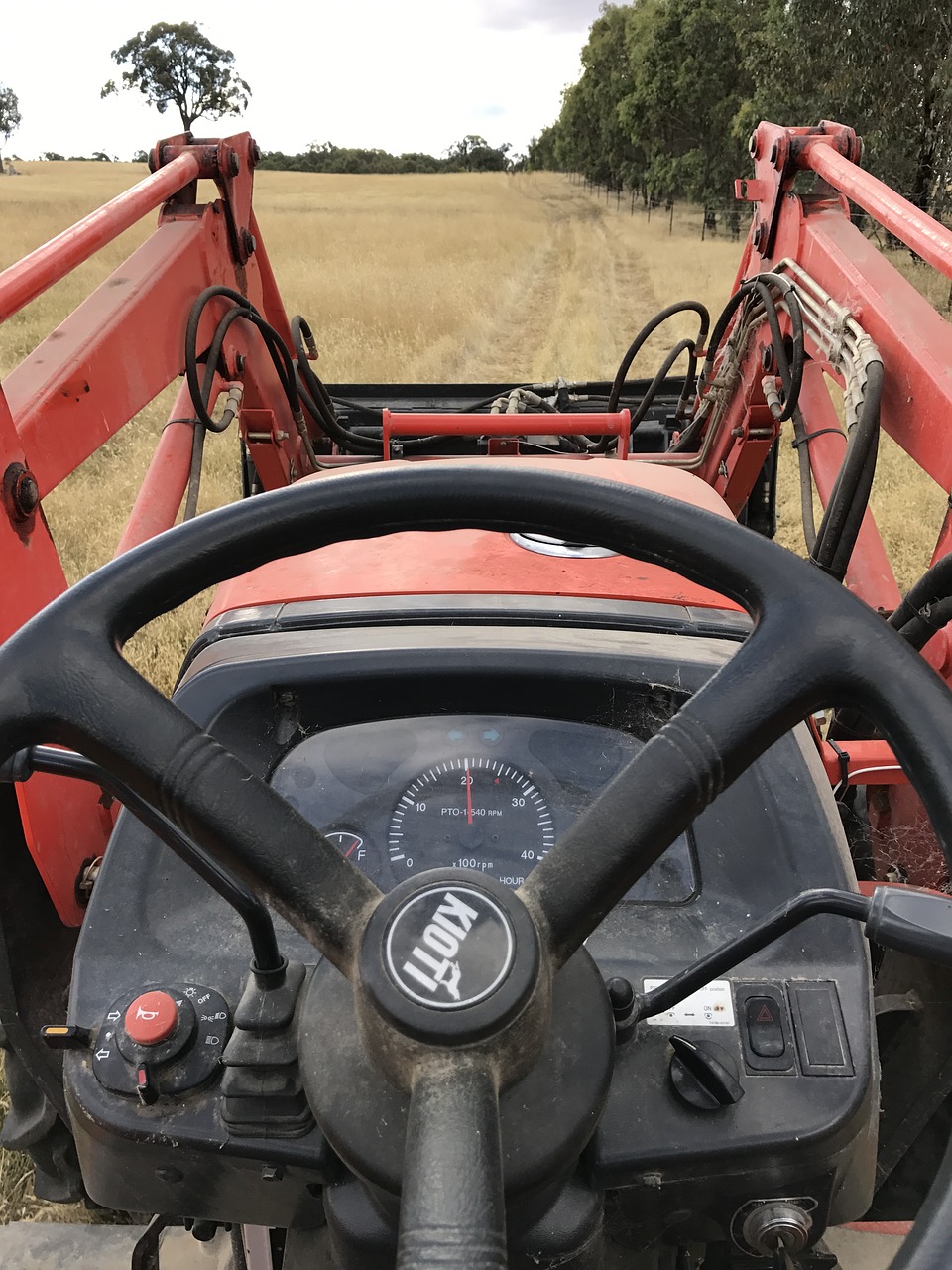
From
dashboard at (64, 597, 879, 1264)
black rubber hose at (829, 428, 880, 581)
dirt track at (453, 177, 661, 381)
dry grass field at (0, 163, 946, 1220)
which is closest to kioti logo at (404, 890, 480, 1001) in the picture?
dashboard at (64, 597, 879, 1264)

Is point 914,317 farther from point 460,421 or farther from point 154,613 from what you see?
point 154,613

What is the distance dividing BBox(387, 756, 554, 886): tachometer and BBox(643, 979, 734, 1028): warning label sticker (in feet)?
0.90

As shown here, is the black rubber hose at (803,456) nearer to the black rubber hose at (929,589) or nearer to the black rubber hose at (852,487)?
the black rubber hose at (852,487)

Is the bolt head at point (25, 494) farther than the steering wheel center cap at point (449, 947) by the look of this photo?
Yes

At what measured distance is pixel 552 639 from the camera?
1.38m

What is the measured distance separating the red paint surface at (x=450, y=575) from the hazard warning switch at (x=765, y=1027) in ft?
2.02

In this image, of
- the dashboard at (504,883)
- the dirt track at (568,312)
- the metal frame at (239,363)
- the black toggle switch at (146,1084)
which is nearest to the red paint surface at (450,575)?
the dashboard at (504,883)

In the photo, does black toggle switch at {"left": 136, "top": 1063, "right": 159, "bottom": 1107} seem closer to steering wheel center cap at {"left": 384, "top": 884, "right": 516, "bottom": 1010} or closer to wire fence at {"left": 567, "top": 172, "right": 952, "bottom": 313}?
steering wheel center cap at {"left": 384, "top": 884, "right": 516, "bottom": 1010}

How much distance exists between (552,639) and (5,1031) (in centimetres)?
95

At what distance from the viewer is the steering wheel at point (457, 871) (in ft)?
2.02

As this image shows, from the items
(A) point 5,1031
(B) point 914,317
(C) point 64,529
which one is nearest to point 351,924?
(A) point 5,1031

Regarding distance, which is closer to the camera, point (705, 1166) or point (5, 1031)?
point (705, 1166)

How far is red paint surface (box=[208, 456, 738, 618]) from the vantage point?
1.51m

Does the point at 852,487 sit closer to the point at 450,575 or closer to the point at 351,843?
the point at 450,575
